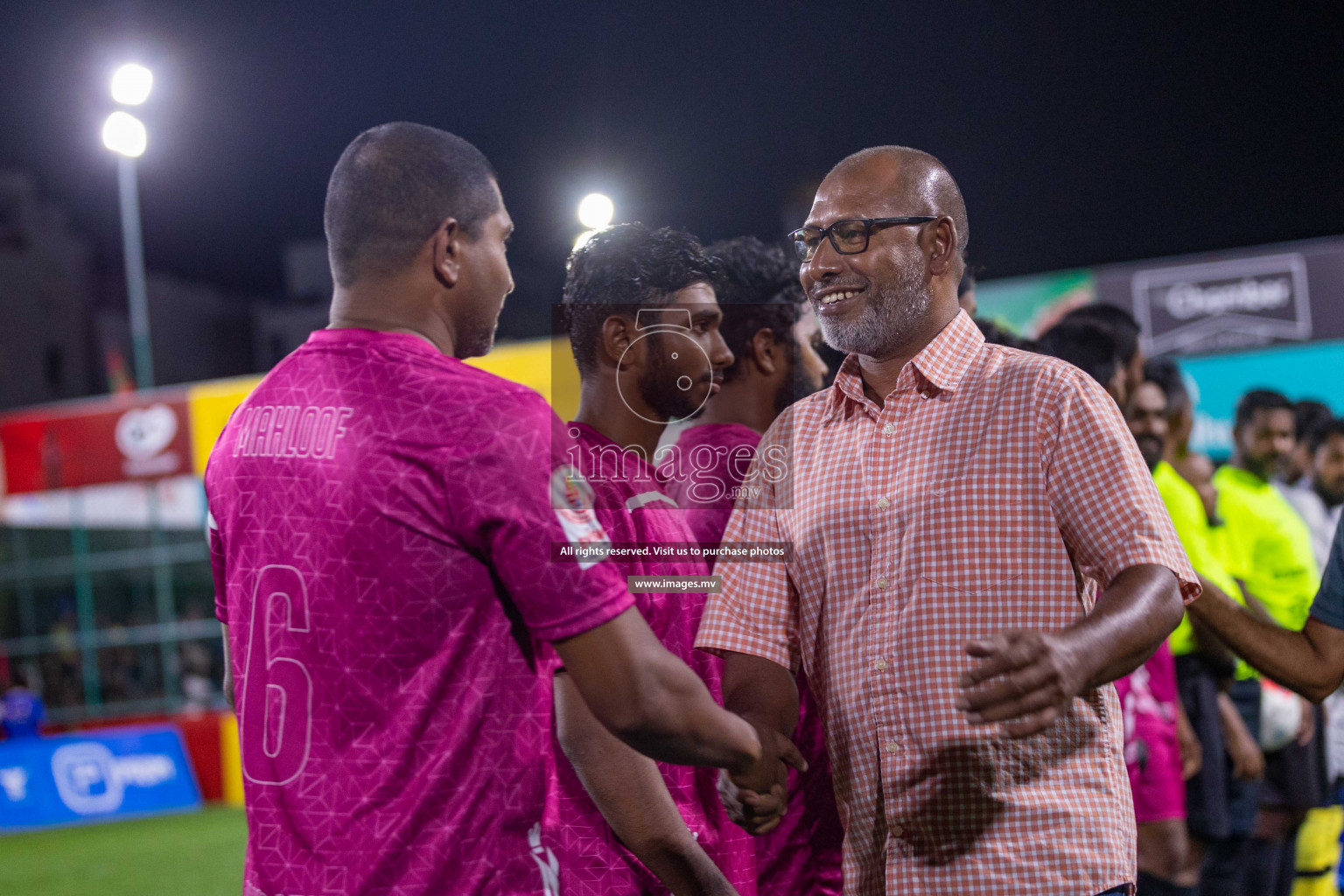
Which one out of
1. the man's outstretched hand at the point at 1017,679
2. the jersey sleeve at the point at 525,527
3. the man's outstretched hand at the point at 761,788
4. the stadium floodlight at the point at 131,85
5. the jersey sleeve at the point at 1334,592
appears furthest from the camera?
the stadium floodlight at the point at 131,85

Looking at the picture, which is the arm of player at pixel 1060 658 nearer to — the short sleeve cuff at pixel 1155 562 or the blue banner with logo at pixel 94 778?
the short sleeve cuff at pixel 1155 562

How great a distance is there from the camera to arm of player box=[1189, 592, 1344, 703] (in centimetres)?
311

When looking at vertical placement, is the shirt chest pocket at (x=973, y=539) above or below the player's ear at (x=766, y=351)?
below

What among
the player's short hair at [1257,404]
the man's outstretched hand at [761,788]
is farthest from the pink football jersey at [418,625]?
the player's short hair at [1257,404]

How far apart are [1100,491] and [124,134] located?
15.7 meters

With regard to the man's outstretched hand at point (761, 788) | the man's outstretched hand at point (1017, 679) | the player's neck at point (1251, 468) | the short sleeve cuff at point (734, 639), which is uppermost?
the man's outstretched hand at point (1017, 679)

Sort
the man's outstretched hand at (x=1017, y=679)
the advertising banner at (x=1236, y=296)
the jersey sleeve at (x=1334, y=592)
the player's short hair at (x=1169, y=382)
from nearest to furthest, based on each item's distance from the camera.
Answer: the man's outstretched hand at (x=1017, y=679)
the jersey sleeve at (x=1334, y=592)
the player's short hair at (x=1169, y=382)
the advertising banner at (x=1236, y=296)

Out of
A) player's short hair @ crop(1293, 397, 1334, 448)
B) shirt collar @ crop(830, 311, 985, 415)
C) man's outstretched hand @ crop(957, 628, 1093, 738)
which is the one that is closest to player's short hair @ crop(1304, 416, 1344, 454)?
player's short hair @ crop(1293, 397, 1334, 448)

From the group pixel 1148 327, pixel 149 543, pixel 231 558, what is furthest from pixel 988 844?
pixel 149 543

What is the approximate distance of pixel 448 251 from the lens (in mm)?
2201

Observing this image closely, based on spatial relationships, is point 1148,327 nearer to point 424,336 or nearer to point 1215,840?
point 1215,840

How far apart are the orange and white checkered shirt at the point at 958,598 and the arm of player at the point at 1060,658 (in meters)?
0.10

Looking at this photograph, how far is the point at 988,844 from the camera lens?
219 cm

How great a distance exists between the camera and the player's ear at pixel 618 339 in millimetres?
2605
